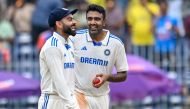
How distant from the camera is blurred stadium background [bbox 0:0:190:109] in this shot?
836 inches

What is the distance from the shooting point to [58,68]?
12.9 meters

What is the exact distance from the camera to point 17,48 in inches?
851

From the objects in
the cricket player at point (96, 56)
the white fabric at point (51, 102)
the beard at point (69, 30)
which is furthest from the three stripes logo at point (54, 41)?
the cricket player at point (96, 56)

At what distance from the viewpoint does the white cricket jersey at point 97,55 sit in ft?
47.2

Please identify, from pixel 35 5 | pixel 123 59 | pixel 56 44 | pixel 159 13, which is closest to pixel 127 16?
pixel 159 13

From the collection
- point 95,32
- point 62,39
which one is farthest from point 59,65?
point 95,32

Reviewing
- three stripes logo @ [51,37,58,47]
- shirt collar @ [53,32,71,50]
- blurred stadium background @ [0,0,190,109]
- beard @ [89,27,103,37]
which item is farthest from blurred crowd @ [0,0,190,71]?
three stripes logo @ [51,37,58,47]

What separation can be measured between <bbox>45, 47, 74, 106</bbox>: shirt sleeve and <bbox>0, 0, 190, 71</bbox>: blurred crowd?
7897 millimetres

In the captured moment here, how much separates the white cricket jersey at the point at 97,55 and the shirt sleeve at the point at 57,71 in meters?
1.42

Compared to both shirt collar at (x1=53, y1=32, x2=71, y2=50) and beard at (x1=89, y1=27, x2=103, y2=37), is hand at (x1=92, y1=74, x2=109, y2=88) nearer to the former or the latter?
beard at (x1=89, y1=27, x2=103, y2=37)

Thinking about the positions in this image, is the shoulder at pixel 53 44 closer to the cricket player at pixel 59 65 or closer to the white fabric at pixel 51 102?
the cricket player at pixel 59 65

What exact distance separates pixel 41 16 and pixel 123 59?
7.03 meters

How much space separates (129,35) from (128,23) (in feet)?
0.87

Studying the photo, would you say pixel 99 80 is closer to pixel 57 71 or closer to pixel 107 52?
pixel 107 52
